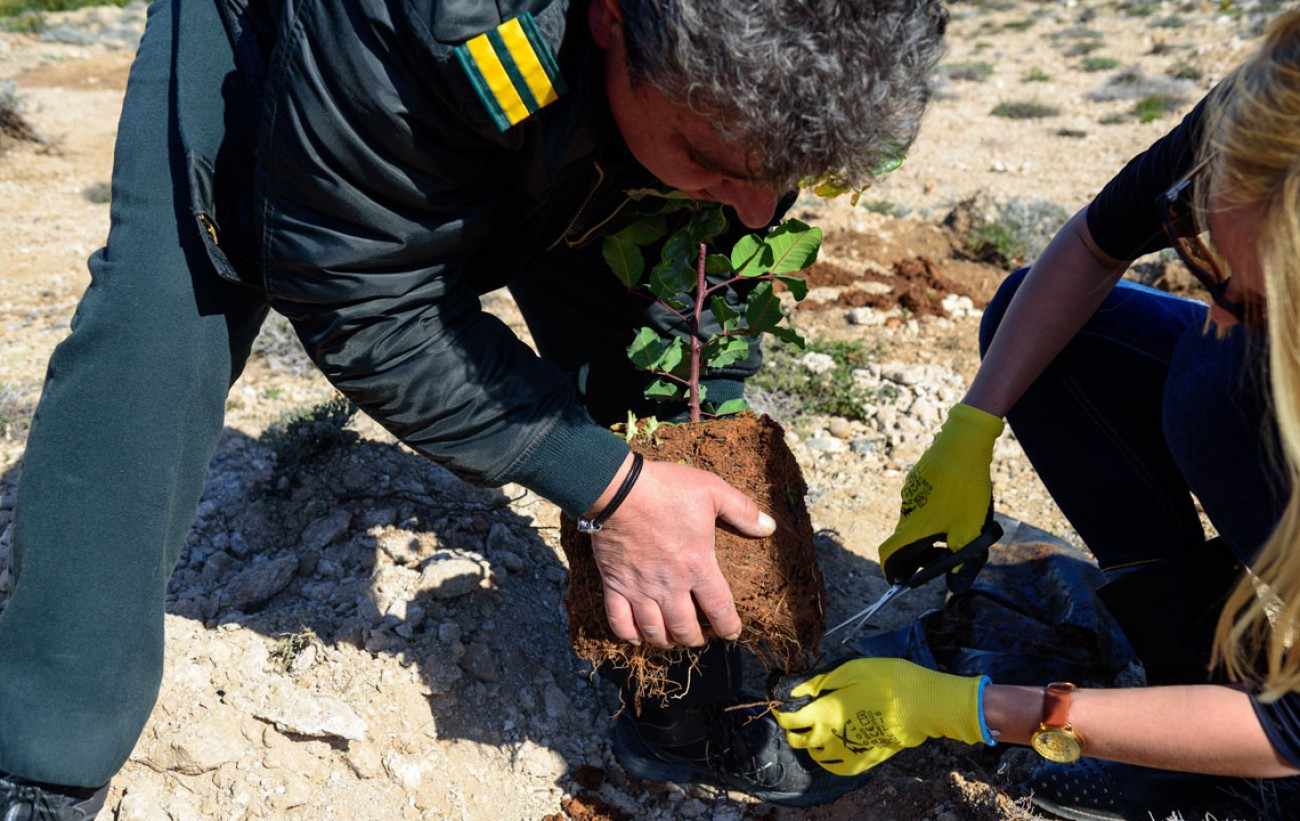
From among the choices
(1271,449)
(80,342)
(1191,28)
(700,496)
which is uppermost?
(1271,449)

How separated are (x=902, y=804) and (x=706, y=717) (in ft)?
1.50

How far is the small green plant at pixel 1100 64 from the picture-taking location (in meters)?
9.52

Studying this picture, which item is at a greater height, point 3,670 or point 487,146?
point 487,146

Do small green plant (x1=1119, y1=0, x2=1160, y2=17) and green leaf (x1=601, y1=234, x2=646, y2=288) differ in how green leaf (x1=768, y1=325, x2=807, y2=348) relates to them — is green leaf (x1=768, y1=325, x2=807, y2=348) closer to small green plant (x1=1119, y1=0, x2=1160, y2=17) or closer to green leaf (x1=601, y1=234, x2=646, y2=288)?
green leaf (x1=601, y1=234, x2=646, y2=288)

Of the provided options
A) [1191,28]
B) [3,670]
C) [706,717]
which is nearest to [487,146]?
[3,670]

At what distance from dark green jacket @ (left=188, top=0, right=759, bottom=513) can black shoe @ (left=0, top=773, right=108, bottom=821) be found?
2.37ft

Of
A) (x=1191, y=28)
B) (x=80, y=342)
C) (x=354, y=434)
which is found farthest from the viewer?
(x=1191, y=28)

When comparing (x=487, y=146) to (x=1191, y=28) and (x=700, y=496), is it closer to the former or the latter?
(x=700, y=496)

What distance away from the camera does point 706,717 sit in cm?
195

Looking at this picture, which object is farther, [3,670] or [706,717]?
[706,717]

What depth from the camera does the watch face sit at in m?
1.44

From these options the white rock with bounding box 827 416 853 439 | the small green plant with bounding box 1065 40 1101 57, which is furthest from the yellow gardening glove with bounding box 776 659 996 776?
the small green plant with bounding box 1065 40 1101 57

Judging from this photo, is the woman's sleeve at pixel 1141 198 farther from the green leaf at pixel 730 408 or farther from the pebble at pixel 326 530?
the pebble at pixel 326 530

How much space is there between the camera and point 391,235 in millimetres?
1286
